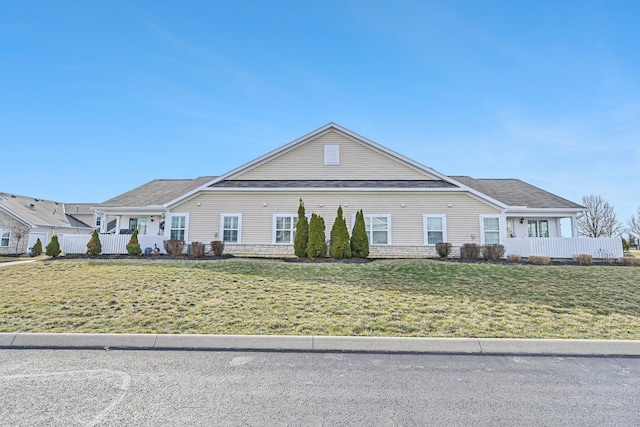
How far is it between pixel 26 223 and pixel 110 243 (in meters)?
18.1

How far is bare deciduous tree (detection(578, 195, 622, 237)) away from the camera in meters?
41.6

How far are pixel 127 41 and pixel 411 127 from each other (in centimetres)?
1391

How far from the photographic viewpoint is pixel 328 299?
7.98m

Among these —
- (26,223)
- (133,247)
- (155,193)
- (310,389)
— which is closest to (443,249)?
(310,389)

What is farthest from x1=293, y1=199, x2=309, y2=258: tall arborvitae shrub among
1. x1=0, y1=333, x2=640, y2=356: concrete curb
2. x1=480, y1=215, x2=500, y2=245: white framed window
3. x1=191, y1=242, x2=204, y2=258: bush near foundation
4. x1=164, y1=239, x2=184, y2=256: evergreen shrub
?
x1=0, y1=333, x2=640, y2=356: concrete curb

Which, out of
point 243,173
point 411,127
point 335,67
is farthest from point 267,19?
point 411,127

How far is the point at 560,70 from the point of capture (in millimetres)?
15070

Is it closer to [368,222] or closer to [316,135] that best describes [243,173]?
[316,135]

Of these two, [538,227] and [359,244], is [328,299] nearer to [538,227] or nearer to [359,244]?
[359,244]

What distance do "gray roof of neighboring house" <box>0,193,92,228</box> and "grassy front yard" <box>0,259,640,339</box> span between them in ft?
71.8

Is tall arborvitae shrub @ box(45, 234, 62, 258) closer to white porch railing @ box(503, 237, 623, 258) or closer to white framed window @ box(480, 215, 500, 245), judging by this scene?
white framed window @ box(480, 215, 500, 245)

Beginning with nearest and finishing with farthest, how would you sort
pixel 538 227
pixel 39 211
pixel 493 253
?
1. pixel 493 253
2. pixel 538 227
3. pixel 39 211

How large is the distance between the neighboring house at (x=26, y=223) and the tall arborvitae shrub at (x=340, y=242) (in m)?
27.6

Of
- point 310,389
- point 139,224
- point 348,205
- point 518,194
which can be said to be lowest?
point 310,389
